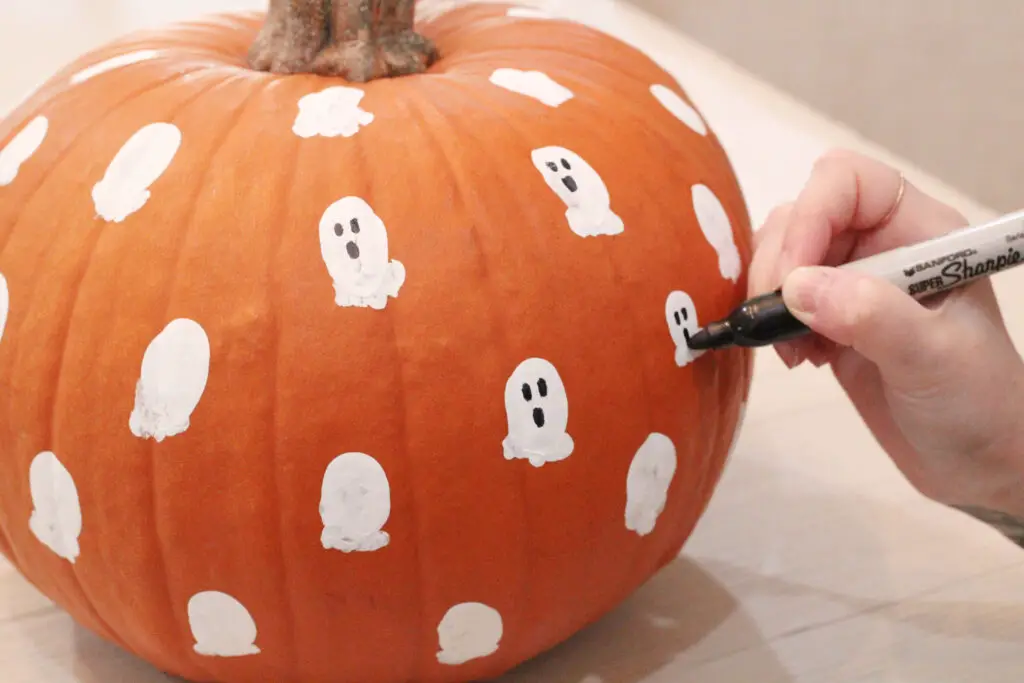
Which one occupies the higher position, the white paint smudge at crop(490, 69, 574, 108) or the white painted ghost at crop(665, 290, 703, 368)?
the white paint smudge at crop(490, 69, 574, 108)

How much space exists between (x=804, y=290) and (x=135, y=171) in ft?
1.35

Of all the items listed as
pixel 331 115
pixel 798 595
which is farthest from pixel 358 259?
pixel 798 595

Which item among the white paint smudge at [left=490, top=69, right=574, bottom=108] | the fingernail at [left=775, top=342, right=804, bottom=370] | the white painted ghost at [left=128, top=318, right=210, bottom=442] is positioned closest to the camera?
the white painted ghost at [left=128, top=318, right=210, bottom=442]

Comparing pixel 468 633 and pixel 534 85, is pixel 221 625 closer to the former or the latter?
pixel 468 633

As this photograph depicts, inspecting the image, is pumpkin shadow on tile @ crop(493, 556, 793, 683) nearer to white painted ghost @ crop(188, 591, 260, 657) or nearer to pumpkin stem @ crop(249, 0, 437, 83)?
white painted ghost @ crop(188, 591, 260, 657)

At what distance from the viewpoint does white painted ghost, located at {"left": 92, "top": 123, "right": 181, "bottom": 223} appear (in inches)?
23.5

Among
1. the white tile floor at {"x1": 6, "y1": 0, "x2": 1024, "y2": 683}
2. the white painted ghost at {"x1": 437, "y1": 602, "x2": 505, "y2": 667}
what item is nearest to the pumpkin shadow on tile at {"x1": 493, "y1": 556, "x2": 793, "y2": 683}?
the white tile floor at {"x1": 6, "y1": 0, "x2": 1024, "y2": 683}

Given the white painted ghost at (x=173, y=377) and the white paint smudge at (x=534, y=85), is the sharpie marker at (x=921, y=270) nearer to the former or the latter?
the white paint smudge at (x=534, y=85)

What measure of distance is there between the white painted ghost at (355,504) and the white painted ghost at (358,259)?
9 centimetres

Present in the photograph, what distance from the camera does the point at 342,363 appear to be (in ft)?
1.85

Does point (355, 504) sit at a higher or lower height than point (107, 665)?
higher

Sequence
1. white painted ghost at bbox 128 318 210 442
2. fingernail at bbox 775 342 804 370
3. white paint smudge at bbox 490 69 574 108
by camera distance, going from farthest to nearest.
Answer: fingernail at bbox 775 342 804 370 < white paint smudge at bbox 490 69 574 108 < white painted ghost at bbox 128 318 210 442

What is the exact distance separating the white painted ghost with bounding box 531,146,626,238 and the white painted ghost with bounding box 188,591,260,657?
1.01ft

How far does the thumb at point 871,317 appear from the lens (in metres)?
0.60
